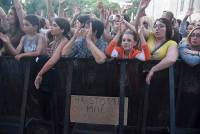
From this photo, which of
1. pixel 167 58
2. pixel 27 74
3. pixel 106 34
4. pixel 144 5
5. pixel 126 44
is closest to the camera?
pixel 167 58

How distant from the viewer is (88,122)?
383cm

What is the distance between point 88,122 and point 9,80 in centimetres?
108

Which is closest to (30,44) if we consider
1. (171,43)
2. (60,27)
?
(60,27)

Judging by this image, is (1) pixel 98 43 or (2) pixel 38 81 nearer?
(2) pixel 38 81

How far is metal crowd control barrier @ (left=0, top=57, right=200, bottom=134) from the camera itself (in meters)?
3.71

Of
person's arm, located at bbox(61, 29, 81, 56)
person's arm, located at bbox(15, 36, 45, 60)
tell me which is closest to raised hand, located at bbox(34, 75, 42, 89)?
person's arm, located at bbox(15, 36, 45, 60)

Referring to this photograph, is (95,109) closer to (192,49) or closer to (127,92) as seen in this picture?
(127,92)

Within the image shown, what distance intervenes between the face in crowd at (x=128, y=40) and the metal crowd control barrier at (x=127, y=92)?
1.99 feet

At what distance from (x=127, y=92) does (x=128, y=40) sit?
819 mm

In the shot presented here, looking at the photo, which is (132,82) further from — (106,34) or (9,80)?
(106,34)

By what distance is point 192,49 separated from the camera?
411 centimetres

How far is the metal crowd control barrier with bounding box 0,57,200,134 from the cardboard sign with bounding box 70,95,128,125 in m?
0.05

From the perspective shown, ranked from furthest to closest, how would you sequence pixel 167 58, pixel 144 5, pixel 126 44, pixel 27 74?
pixel 144 5 → pixel 126 44 → pixel 27 74 → pixel 167 58

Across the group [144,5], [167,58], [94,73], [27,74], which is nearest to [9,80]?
[27,74]
